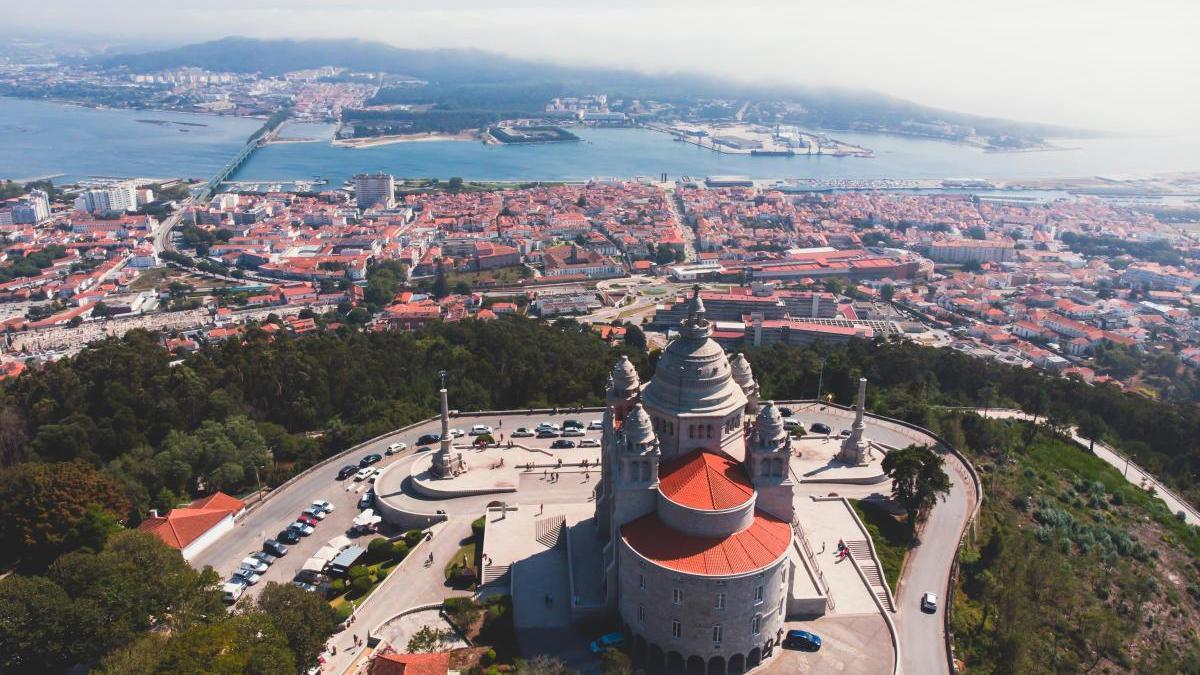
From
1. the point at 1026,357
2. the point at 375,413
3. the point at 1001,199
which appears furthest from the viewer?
the point at 1001,199

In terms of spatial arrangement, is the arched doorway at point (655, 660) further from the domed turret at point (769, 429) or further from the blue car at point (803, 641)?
the domed turret at point (769, 429)

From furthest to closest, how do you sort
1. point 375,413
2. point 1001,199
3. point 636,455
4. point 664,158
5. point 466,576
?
point 664,158 → point 1001,199 → point 375,413 → point 466,576 → point 636,455

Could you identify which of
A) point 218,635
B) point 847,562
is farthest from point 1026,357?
point 218,635

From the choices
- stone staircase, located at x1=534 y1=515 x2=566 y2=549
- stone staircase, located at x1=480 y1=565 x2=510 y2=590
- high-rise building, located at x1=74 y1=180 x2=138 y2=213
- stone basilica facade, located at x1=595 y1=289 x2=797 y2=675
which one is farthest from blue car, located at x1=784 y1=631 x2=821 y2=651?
high-rise building, located at x1=74 y1=180 x2=138 y2=213

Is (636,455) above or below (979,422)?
above

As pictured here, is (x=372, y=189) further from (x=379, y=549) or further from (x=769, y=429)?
(x=769, y=429)

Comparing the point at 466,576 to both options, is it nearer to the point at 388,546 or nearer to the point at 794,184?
the point at 388,546
